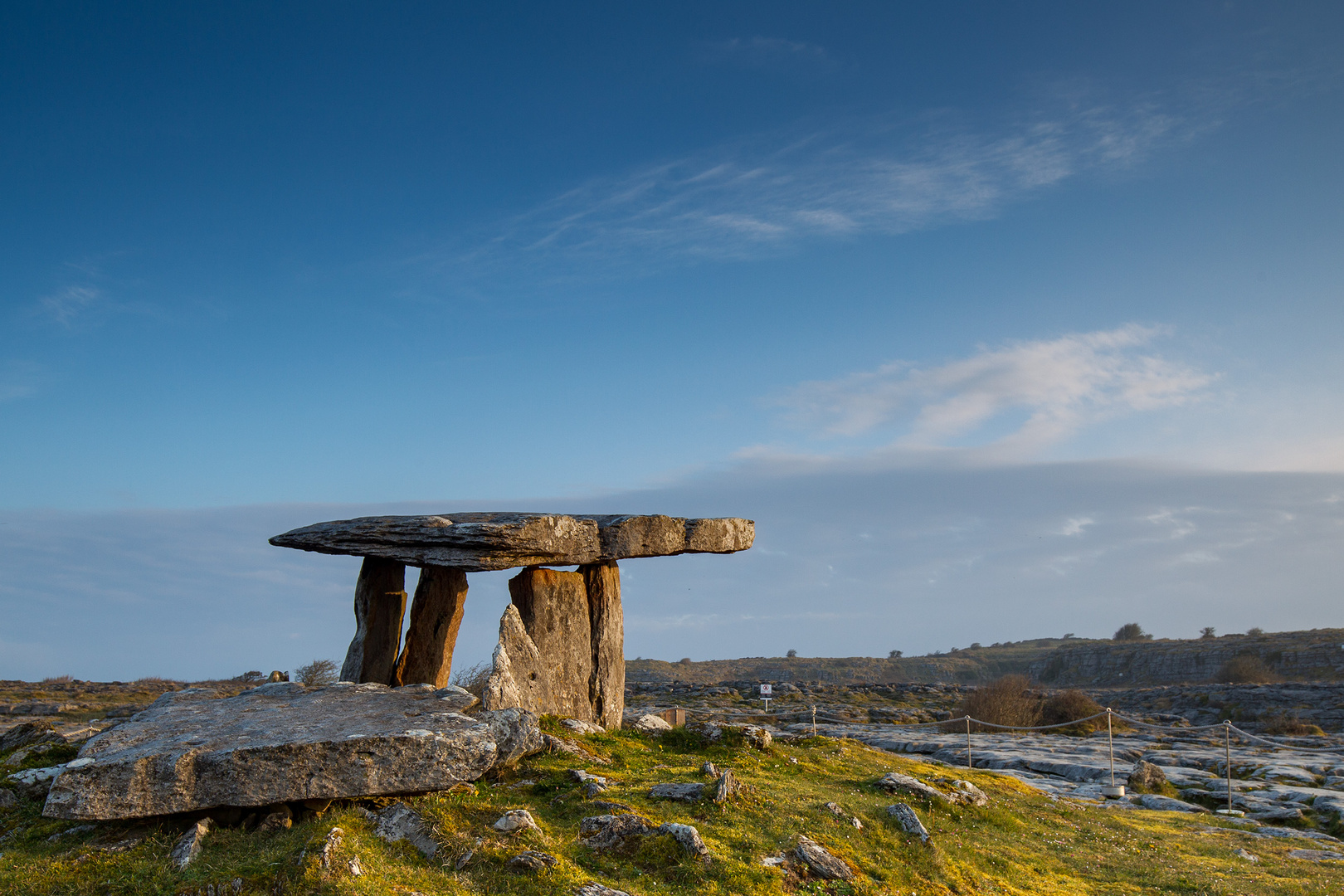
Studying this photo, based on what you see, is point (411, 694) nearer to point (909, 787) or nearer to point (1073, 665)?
point (909, 787)

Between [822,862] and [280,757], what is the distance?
5.75 meters

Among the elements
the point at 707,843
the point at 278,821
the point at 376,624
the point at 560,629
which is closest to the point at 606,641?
the point at 560,629

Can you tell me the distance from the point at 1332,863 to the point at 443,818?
13.5 m

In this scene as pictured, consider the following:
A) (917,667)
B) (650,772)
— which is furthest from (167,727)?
(917,667)

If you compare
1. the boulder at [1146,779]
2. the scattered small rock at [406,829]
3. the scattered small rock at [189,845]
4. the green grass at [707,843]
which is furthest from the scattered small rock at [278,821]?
the boulder at [1146,779]

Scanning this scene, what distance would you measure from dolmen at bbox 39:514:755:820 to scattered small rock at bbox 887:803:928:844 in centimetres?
470

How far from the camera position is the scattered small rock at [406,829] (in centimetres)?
839

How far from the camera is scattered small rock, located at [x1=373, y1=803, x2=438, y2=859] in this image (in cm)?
839

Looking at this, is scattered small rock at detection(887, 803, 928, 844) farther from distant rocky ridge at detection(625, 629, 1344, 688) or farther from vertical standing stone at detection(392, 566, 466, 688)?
distant rocky ridge at detection(625, 629, 1344, 688)

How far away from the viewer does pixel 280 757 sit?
8914mm

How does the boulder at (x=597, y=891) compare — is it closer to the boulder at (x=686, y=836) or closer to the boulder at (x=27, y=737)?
the boulder at (x=686, y=836)

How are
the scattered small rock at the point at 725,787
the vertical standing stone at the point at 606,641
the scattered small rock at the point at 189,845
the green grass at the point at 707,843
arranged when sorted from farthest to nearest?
1. the vertical standing stone at the point at 606,641
2. the scattered small rock at the point at 725,787
3. the scattered small rock at the point at 189,845
4. the green grass at the point at 707,843

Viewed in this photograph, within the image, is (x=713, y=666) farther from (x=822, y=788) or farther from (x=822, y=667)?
(x=822, y=788)

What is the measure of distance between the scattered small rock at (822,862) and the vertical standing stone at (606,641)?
709 cm
